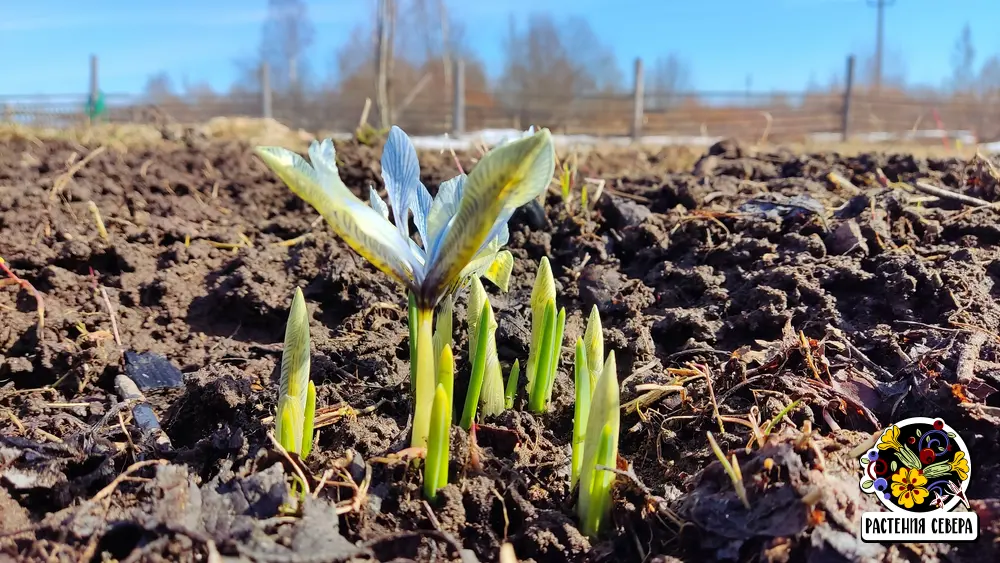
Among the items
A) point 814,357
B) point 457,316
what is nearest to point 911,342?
point 814,357

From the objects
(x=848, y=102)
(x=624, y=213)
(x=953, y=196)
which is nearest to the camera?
(x=953, y=196)

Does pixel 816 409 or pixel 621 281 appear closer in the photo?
pixel 816 409

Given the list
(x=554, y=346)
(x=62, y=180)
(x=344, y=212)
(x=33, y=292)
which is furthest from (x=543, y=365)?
(x=62, y=180)

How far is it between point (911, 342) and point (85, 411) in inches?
92.6

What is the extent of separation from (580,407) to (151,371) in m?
1.45

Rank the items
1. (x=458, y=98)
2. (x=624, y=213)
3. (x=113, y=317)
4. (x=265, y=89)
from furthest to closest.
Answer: (x=265, y=89)
(x=458, y=98)
(x=624, y=213)
(x=113, y=317)

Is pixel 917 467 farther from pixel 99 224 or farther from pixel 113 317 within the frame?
pixel 99 224

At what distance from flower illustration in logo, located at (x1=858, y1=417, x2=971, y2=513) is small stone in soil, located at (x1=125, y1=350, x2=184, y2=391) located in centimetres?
189

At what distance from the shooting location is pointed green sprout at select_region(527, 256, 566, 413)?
5.16 feet

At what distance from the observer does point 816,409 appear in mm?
1486

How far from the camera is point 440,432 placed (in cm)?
120

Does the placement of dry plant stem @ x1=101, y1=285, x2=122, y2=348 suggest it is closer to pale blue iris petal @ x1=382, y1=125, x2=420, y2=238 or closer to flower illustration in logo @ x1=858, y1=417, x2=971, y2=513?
pale blue iris petal @ x1=382, y1=125, x2=420, y2=238

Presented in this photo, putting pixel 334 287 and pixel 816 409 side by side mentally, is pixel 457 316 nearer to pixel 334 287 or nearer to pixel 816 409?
pixel 334 287

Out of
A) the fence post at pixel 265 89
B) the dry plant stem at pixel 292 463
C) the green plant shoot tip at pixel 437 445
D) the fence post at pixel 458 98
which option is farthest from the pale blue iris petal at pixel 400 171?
the fence post at pixel 265 89
